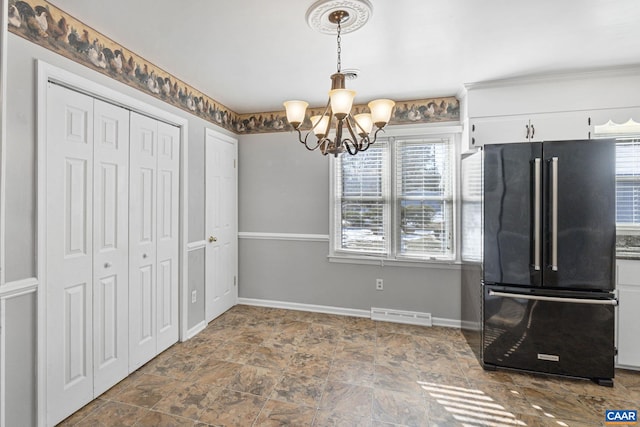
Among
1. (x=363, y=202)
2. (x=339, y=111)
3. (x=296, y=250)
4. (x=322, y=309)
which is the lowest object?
(x=322, y=309)

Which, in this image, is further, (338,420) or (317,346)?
(317,346)

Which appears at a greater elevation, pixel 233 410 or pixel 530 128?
pixel 530 128

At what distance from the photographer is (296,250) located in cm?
382

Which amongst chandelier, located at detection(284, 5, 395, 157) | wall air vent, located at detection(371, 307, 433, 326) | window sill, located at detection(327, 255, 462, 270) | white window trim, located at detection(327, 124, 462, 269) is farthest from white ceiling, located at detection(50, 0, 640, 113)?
wall air vent, located at detection(371, 307, 433, 326)

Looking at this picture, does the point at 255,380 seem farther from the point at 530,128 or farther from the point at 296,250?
the point at 530,128

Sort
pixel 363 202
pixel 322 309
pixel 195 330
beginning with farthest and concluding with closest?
pixel 322 309
pixel 363 202
pixel 195 330

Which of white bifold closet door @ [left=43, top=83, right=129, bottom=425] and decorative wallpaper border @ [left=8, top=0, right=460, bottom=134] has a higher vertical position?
decorative wallpaper border @ [left=8, top=0, right=460, bottom=134]

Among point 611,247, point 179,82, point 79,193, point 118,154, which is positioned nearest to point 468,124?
point 611,247

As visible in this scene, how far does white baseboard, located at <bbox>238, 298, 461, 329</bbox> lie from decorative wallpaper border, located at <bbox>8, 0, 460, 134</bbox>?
2.26 metres

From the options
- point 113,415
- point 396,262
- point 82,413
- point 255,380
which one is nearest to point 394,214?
→ point 396,262

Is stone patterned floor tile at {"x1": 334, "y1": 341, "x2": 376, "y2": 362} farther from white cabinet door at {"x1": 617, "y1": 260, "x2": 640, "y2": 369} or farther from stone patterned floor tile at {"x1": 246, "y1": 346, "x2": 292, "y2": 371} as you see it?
white cabinet door at {"x1": 617, "y1": 260, "x2": 640, "y2": 369}

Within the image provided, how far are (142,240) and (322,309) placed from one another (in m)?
2.22

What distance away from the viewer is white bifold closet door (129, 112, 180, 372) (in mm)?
2424

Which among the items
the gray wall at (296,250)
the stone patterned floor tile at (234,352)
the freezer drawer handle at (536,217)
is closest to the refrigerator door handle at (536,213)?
the freezer drawer handle at (536,217)
